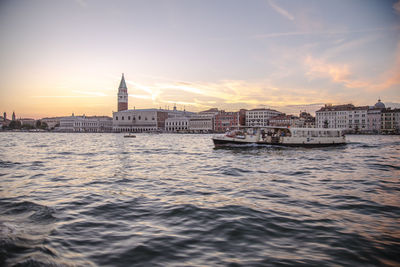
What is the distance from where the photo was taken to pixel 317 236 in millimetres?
Result: 3951

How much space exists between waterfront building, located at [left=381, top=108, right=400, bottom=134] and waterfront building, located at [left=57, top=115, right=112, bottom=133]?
412ft

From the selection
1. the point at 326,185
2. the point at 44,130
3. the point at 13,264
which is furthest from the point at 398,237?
the point at 44,130

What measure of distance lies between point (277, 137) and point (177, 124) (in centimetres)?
9787

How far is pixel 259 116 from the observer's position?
111m

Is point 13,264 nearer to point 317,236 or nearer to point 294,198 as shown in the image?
point 317,236

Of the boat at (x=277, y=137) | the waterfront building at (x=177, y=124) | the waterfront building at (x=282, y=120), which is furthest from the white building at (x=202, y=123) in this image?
the boat at (x=277, y=137)

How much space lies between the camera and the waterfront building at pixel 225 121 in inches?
4247

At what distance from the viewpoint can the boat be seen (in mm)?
25375

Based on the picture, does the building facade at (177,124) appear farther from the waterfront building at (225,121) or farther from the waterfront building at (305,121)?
the waterfront building at (305,121)

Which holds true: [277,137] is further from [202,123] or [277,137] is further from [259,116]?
[202,123]

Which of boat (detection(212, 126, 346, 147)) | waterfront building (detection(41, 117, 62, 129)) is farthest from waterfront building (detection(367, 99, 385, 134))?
waterfront building (detection(41, 117, 62, 129))

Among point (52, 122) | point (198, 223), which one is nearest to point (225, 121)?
point (198, 223)

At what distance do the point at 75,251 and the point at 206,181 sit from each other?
545 cm

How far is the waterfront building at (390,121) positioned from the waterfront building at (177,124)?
7279cm
